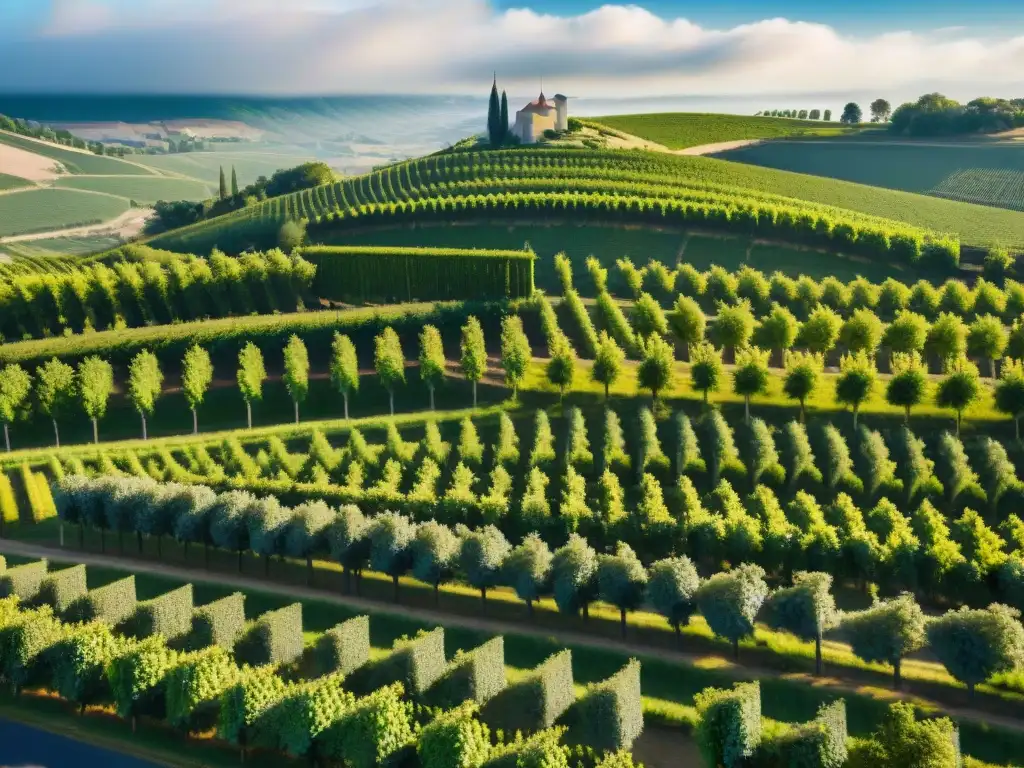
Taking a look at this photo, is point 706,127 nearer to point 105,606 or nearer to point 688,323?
point 688,323

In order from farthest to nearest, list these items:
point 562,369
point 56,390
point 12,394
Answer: point 56,390 < point 12,394 < point 562,369

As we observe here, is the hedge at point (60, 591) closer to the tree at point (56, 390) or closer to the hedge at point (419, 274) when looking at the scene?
the tree at point (56, 390)

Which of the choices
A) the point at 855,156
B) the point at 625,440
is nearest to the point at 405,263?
the point at 625,440

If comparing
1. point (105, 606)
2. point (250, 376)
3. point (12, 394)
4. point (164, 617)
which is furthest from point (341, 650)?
point (12, 394)

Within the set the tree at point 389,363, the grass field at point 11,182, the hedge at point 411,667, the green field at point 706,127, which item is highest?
the green field at point 706,127

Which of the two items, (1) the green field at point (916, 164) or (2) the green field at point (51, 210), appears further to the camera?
(2) the green field at point (51, 210)

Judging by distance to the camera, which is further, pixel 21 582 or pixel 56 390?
pixel 56 390

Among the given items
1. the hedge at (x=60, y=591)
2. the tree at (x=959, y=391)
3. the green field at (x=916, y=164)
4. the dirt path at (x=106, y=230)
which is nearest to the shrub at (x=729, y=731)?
the hedge at (x=60, y=591)
